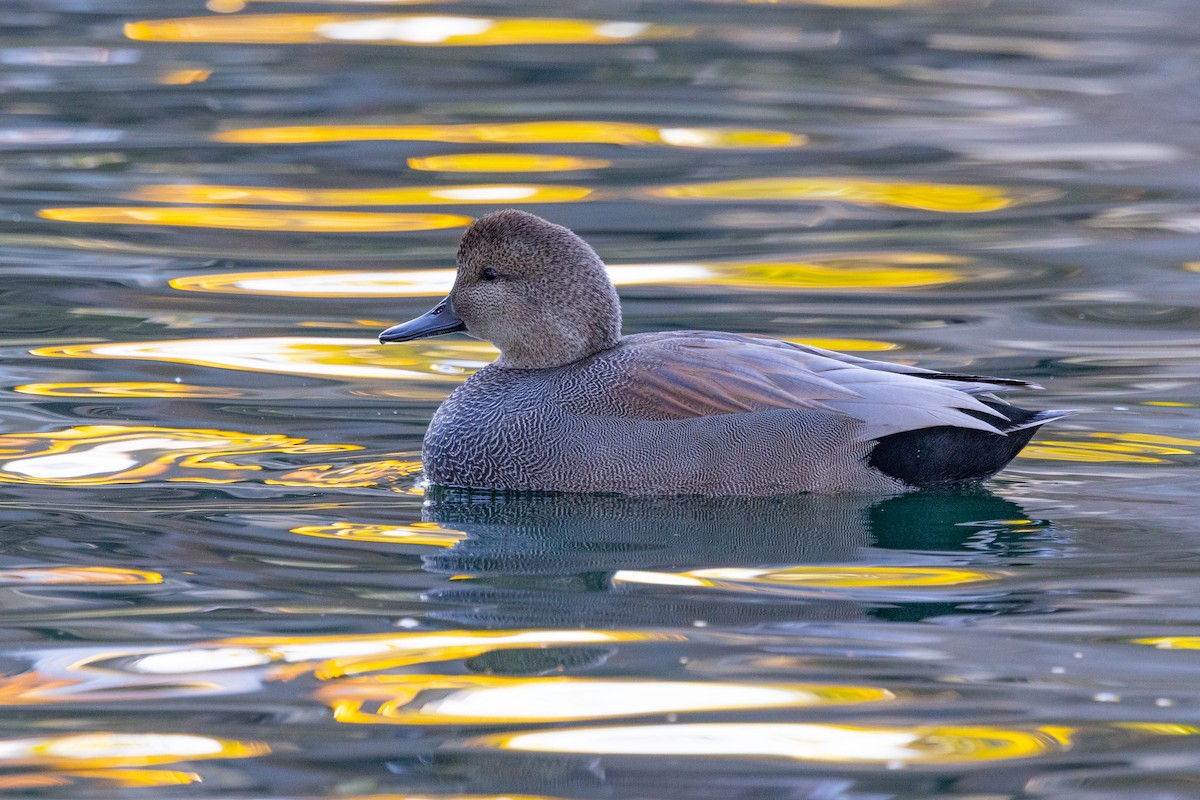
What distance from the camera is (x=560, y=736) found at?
424 cm

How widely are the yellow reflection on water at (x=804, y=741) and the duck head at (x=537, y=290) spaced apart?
8.34ft

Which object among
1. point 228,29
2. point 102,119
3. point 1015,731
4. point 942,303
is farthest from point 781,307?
point 228,29

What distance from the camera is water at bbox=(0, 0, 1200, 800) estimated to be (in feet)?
14.0

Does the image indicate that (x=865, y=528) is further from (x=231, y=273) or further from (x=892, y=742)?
(x=231, y=273)

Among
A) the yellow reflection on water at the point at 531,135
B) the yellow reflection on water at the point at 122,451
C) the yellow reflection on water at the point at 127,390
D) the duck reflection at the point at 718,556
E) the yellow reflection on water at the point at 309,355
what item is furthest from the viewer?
the yellow reflection on water at the point at 531,135

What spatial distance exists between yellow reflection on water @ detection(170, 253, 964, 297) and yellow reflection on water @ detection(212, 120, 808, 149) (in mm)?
3125

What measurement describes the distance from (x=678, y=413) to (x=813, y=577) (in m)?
1.01

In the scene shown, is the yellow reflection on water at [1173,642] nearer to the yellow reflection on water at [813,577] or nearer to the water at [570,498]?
the water at [570,498]

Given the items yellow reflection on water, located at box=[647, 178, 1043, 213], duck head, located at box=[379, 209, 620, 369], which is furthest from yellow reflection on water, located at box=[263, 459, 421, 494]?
yellow reflection on water, located at box=[647, 178, 1043, 213]

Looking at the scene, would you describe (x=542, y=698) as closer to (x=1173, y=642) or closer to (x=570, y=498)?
(x=1173, y=642)

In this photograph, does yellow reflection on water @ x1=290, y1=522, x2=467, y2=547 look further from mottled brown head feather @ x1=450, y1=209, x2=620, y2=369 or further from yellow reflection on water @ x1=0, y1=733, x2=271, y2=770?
yellow reflection on water @ x1=0, y1=733, x2=271, y2=770

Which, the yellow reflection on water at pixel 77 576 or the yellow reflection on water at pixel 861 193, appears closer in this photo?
the yellow reflection on water at pixel 77 576

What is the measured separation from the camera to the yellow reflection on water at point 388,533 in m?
5.80

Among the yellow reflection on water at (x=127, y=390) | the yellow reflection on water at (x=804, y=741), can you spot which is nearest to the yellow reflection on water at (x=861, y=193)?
the yellow reflection on water at (x=127, y=390)
